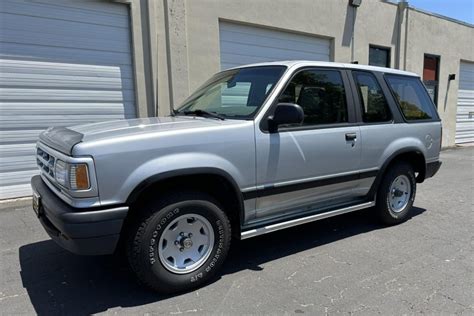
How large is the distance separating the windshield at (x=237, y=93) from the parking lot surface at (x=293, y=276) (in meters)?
1.54

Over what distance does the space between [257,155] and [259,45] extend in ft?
19.4

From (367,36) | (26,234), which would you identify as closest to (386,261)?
(26,234)

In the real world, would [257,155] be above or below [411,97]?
below

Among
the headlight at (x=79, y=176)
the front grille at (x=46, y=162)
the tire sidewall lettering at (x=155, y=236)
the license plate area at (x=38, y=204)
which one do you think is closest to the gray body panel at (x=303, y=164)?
the tire sidewall lettering at (x=155, y=236)

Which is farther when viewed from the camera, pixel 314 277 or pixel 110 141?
pixel 314 277

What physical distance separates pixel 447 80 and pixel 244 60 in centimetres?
961

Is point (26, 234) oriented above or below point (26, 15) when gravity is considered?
below

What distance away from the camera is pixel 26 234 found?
457cm

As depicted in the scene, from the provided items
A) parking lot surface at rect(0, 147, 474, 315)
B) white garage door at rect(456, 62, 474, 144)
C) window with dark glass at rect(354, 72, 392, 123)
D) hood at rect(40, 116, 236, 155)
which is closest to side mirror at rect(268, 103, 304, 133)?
hood at rect(40, 116, 236, 155)

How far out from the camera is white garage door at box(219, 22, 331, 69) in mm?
8117

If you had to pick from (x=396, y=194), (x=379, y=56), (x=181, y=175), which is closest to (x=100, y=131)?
(x=181, y=175)

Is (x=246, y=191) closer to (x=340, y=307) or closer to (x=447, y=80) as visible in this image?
(x=340, y=307)

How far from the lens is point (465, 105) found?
15109mm

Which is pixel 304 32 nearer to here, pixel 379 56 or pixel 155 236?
pixel 379 56
